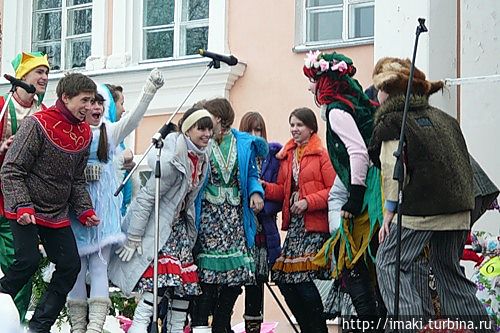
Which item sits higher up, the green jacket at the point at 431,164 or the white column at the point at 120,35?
the white column at the point at 120,35

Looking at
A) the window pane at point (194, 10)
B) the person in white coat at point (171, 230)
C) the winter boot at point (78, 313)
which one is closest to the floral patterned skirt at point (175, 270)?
the person in white coat at point (171, 230)

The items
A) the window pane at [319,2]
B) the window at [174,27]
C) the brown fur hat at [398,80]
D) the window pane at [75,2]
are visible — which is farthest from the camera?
the window pane at [75,2]

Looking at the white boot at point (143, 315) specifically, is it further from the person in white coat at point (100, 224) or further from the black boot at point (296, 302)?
the black boot at point (296, 302)

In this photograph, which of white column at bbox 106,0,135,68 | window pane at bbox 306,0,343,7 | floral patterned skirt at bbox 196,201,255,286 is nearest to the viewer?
floral patterned skirt at bbox 196,201,255,286

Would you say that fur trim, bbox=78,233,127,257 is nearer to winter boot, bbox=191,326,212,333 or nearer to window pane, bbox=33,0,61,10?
winter boot, bbox=191,326,212,333

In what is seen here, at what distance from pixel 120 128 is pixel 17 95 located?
2.44 ft

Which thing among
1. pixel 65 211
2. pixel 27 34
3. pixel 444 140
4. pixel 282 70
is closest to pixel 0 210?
pixel 65 211

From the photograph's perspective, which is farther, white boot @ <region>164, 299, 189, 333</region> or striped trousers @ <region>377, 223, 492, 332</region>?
white boot @ <region>164, 299, 189, 333</region>

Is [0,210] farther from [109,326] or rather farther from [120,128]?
[109,326]

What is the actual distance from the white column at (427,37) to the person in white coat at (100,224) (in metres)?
2.39

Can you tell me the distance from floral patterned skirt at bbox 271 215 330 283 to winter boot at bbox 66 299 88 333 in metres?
1.38

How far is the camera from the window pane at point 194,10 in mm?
13352

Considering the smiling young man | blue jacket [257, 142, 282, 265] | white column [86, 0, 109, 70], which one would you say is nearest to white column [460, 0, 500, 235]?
blue jacket [257, 142, 282, 265]

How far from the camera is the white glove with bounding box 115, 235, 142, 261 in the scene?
8039mm
